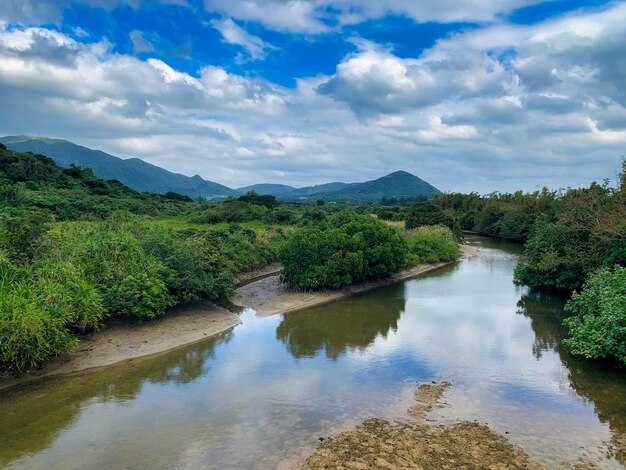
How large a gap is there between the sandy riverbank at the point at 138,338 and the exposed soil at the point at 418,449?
30.8 ft

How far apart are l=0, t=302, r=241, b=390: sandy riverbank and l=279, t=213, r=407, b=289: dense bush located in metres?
6.06

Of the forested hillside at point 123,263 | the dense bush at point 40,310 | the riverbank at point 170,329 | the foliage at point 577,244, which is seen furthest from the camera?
the foliage at point 577,244

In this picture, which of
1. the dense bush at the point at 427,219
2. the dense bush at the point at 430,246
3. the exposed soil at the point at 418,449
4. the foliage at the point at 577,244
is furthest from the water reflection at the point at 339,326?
the dense bush at the point at 427,219

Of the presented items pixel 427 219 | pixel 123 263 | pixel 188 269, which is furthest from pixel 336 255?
→ pixel 427 219

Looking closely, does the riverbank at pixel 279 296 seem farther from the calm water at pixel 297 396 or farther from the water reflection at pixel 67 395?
the water reflection at pixel 67 395

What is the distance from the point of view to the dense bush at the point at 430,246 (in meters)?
40.3

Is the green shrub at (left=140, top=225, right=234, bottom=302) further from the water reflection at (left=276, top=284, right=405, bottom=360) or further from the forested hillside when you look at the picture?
the water reflection at (left=276, top=284, right=405, bottom=360)

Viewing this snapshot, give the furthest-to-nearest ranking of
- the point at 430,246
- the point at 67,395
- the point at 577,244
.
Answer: the point at 430,246 < the point at 577,244 < the point at 67,395

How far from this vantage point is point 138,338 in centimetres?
1764

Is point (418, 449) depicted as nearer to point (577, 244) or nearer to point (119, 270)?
point (119, 270)

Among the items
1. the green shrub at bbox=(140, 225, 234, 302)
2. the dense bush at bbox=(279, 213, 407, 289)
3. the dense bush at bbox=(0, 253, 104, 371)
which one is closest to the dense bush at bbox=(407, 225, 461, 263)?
the dense bush at bbox=(279, 213, 407, 289)

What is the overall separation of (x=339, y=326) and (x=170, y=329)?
25.5 ft

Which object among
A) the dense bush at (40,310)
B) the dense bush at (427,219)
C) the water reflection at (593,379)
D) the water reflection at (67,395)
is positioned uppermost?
the dense bush at (427,219)

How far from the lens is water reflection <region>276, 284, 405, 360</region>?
1816 cm
